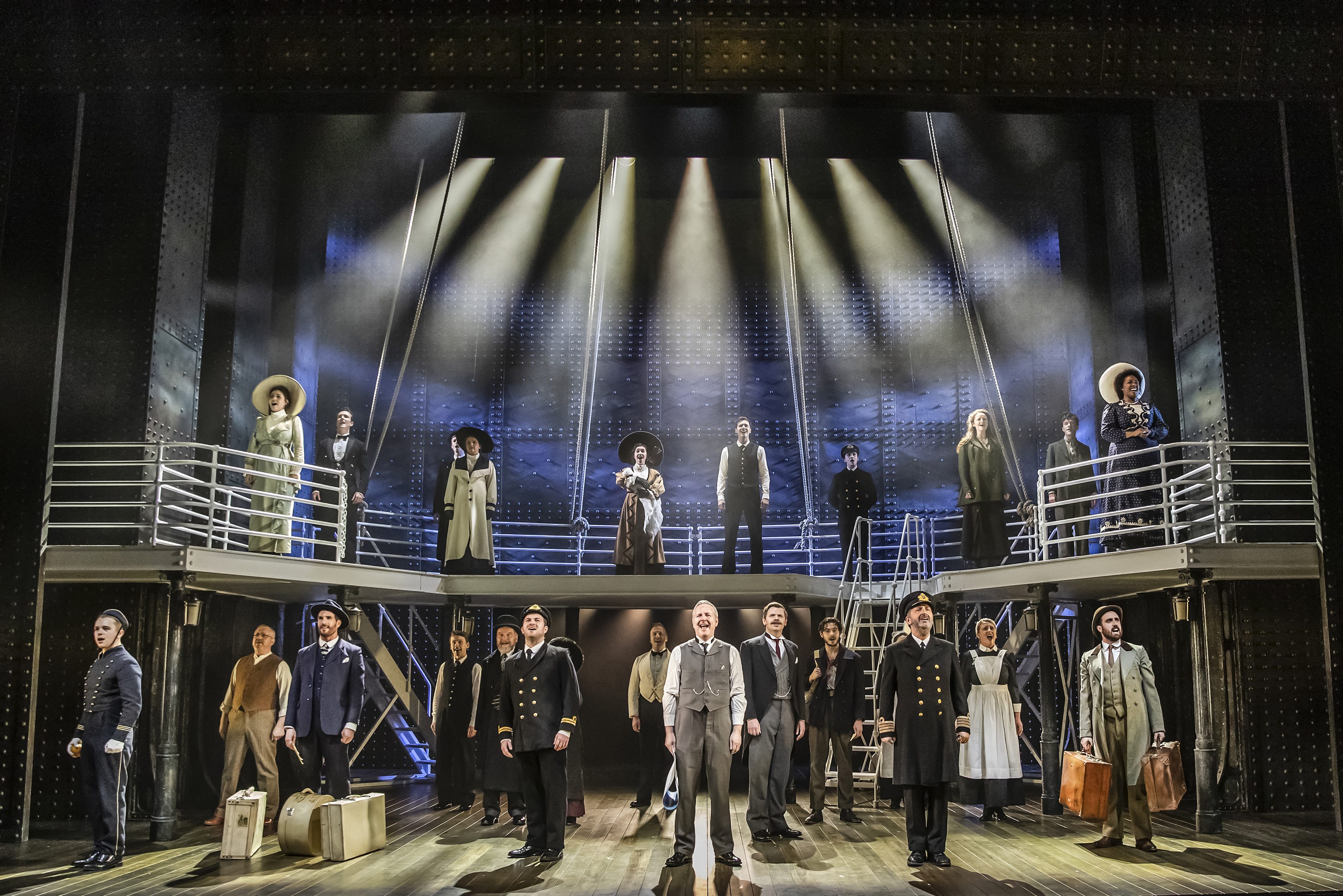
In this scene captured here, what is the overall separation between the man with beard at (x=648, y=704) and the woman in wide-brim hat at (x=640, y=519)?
117 centimetres

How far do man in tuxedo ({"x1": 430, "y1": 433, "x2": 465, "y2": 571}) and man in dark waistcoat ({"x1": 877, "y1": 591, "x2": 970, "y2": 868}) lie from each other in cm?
557

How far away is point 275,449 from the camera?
10.1 m

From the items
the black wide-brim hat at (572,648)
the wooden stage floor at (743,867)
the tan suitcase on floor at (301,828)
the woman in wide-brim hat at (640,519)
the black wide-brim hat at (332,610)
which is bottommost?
the wooden stage floor at (743,867)

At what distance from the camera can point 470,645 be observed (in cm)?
1280

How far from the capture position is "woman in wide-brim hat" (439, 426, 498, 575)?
37.1 feet

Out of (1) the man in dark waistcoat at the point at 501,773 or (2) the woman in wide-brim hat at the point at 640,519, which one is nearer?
(1) the man in dark waistcoat at the point at 501,773

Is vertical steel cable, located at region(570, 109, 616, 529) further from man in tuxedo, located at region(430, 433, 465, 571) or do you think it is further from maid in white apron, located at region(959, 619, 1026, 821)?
maid in white apron, located at region(959, 619, 1026, 821)

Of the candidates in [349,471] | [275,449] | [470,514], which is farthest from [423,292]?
[275,449]

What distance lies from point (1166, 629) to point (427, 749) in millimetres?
8494

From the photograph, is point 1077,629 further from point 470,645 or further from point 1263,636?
point 470,645

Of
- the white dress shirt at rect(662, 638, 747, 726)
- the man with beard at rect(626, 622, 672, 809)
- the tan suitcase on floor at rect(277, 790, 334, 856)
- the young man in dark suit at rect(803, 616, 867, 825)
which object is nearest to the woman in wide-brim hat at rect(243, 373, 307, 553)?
the tan suitcase on floor at rect(277, 790, 334, 856)

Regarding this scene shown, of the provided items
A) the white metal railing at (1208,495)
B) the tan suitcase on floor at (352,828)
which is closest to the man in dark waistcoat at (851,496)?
the white metal railing at (1208,495)

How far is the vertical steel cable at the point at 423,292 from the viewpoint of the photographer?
14.2 m

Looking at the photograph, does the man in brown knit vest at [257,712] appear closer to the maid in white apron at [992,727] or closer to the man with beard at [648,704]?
the man with beard at [648,704]
